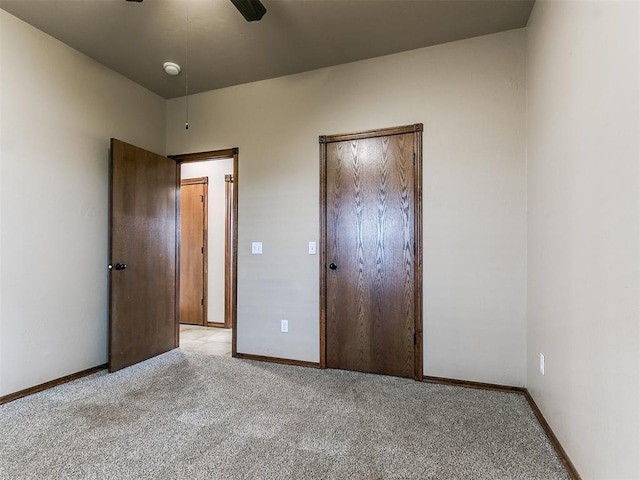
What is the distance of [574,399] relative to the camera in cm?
159

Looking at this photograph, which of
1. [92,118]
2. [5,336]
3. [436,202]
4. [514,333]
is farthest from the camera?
[92,118]

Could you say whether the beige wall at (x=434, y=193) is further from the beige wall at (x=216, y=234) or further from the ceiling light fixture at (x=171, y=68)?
the beige wall at (x=216, y=234)

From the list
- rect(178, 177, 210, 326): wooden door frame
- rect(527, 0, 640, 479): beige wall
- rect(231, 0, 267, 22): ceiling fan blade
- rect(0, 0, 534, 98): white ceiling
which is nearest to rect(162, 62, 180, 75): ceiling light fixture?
rect(0, 0, 534, 98): white ceiling

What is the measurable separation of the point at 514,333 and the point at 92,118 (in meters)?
3.90

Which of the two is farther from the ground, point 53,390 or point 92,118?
point 92,118

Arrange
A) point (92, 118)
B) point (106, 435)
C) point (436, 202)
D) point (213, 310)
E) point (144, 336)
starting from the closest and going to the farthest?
point (106, 435) < point (436, 202) < point (92, 118) < point (144, 336) < point (213, 310)

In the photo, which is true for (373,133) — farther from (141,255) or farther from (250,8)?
(141,255)

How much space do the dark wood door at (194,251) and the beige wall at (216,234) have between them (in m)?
0.07

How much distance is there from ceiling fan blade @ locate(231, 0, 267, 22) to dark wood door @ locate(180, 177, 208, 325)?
289 cm

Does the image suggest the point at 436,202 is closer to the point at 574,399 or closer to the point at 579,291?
the point at 579,291

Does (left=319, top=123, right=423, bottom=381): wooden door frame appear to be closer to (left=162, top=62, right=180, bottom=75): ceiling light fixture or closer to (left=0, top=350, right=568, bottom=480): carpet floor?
(left=0, top=350, right=568, bottom=480): carpet floor

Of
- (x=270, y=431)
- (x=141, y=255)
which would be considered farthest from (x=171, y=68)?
(x=270, y=431)

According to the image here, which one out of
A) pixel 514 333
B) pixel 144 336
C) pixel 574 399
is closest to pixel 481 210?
pixel 514 333

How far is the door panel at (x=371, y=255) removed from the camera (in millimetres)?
2801
